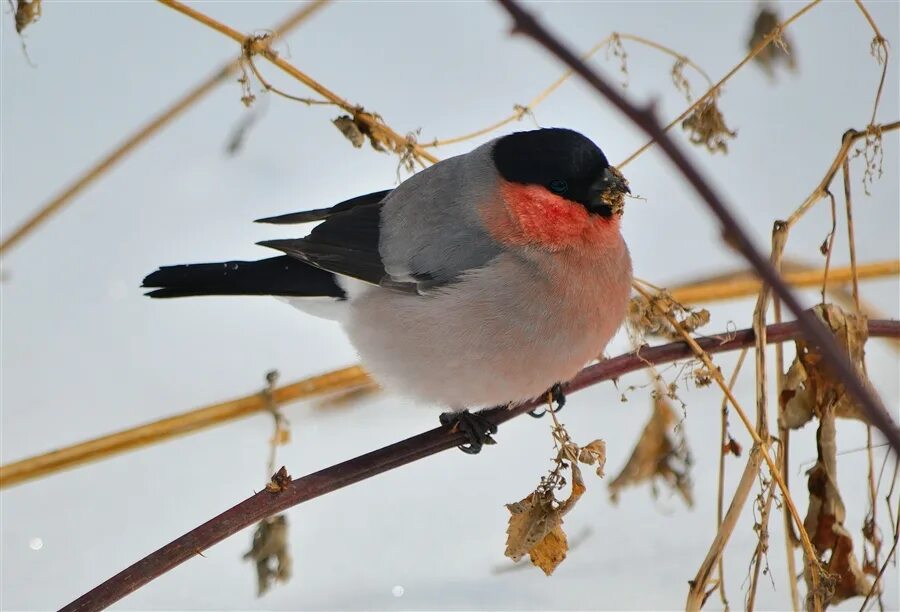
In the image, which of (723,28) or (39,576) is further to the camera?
(723,28)

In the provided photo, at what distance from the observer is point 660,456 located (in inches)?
109

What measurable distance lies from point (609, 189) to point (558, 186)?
0.42 feet

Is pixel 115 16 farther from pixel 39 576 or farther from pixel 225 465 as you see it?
pixel 39 576

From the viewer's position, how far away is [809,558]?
188 cm

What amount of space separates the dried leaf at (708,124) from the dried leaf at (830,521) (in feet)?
2.60

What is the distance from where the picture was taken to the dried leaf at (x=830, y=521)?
2.06 m

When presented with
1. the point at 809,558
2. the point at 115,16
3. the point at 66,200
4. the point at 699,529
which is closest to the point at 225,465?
the point at 66,200

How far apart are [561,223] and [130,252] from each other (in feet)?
7.26

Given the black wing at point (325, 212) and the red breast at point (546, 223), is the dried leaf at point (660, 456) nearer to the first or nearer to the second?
the red breast at point (546, 223)

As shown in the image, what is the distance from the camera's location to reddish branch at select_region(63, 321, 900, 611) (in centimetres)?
178

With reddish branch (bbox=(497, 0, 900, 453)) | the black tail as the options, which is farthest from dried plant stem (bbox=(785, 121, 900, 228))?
reddish branch (bbox=(497, 0, 900, 453))

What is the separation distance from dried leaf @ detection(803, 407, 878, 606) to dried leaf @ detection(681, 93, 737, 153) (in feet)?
2.60

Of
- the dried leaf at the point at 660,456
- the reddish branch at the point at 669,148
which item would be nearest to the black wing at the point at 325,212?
the dried leaf at the point at 660,456

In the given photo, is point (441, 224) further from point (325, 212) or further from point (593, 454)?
point (593, 454)
